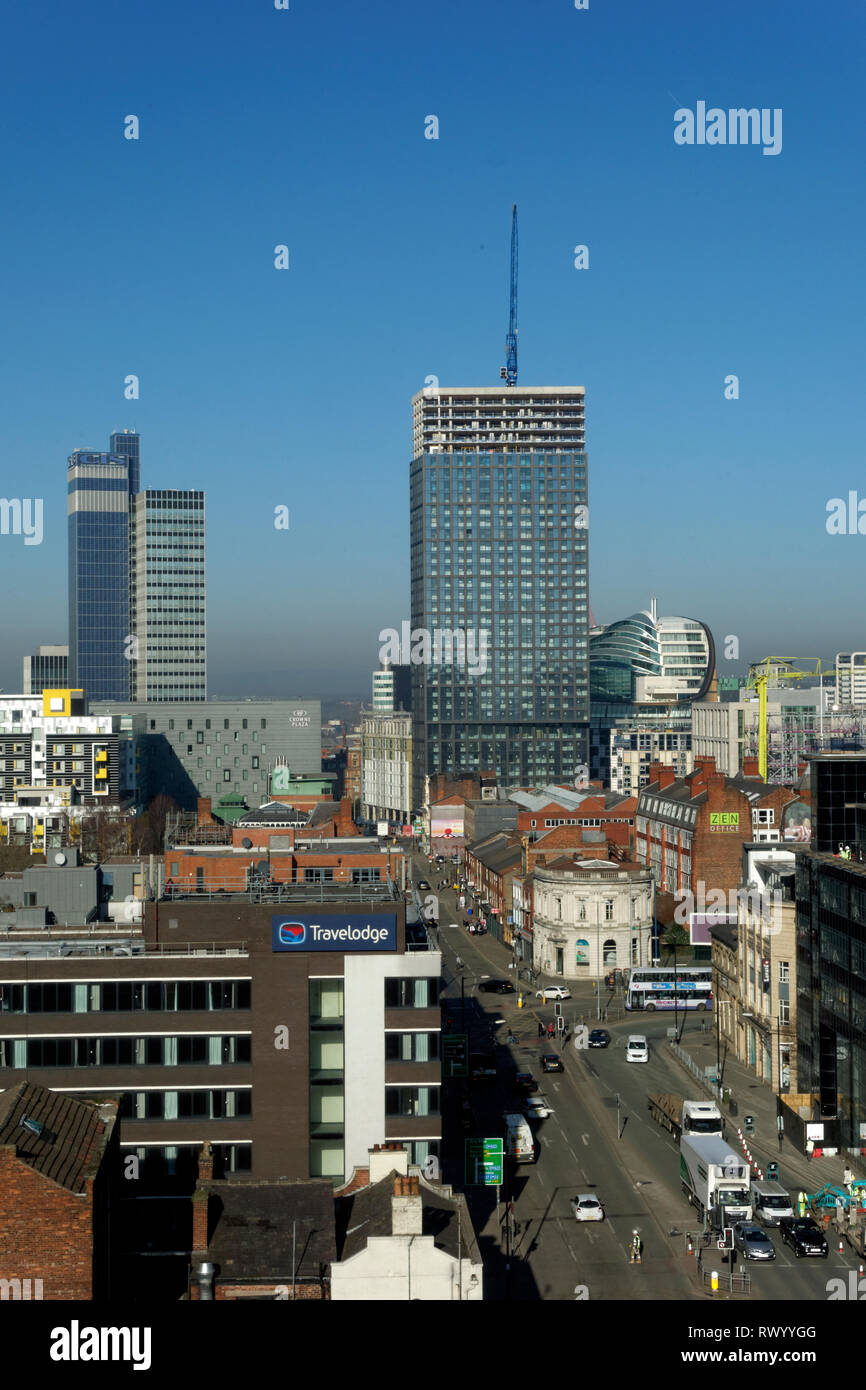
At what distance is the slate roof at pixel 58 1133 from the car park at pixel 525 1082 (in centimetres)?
3910

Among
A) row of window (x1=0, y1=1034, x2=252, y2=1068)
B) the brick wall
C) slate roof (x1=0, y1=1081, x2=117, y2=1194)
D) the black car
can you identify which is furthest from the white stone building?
the brick wall

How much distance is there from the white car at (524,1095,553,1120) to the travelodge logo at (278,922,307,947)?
76.2ft

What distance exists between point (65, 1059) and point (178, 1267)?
8270mm

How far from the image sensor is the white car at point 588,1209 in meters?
50.3

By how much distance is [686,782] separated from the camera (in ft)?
397

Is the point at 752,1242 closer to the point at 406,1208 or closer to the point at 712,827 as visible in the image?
the point at 406,1208

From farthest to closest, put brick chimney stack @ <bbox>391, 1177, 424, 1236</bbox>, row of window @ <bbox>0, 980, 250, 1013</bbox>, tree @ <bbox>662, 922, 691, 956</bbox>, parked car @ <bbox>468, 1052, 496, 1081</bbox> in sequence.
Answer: tree @ <bbox>662, 922, 691, 956</bbox> < parked car @ <bbox>468, 1052, 496, 1081</bbox> < row of window @ <bbox>0, 980, 250, 1013</bbox> < brick chimney stack @ <bbox>391, 1177, 424, 1236</bbox>

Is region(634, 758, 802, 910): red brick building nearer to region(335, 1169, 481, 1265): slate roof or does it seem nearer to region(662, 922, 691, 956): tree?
region(662, 922, 691, 956): tree

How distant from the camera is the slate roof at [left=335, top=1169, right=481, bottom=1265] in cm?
3256

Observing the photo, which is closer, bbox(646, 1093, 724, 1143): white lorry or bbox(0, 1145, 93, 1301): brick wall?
bbox(0, 1145, 93, 1301): brick wall

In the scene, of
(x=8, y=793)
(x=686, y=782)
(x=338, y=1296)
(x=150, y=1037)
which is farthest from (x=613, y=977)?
(x=8, y=793)
